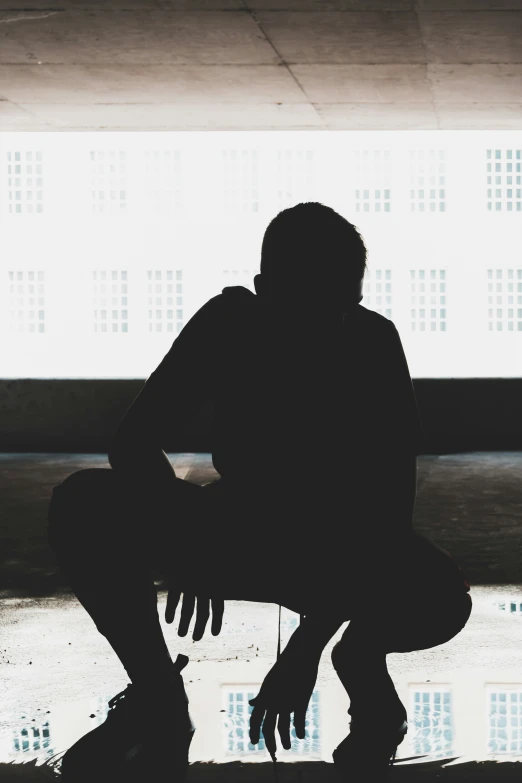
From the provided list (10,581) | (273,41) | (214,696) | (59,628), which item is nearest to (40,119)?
(273,41)

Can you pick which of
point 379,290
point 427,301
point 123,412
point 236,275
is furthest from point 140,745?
point 236,275

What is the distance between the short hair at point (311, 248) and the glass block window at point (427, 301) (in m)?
29.7

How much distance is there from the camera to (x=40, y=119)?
8.82 meters

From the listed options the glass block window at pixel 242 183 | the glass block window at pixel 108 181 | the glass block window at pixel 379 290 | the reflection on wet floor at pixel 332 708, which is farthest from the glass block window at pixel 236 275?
the reflection on wet floor at pixel 332 708

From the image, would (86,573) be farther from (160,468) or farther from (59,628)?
(59,628)

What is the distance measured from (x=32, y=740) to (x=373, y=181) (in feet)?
101

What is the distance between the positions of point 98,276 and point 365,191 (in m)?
9.60

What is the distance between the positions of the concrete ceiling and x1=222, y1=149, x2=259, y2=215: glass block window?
22.4 meters

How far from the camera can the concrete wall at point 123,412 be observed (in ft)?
28.4

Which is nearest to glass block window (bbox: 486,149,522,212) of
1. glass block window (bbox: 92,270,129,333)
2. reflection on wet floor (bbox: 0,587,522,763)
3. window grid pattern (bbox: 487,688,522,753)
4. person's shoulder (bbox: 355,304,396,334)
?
glass block window (bbox: 92,270,129,333)

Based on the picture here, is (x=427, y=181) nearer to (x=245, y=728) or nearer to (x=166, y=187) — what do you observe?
(x=166, y=187)

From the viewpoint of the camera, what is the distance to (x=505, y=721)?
227 cm

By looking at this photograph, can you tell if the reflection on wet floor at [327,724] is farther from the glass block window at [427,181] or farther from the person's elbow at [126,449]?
the glass block window at [427,181]

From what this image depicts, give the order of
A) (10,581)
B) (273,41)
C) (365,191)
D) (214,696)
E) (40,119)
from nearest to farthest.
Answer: (214,696)
(10,581)
(273,41)
(40,119)
(365,191)
